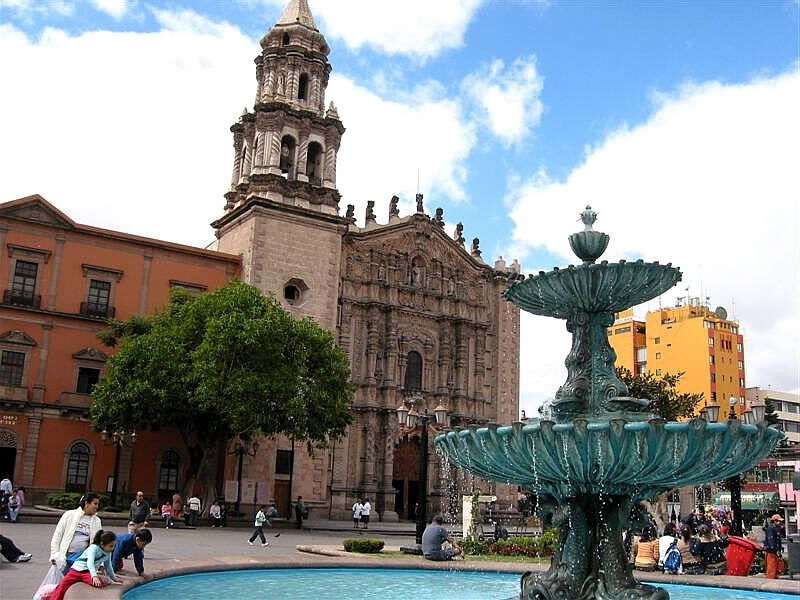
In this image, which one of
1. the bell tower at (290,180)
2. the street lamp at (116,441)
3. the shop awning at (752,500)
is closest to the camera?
the street lamp at (116,441)

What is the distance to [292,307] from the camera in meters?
32.9

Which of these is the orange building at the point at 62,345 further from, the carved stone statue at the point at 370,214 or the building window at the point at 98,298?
the carved stone statue at the point at 370,214

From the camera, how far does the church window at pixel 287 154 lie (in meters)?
35.5

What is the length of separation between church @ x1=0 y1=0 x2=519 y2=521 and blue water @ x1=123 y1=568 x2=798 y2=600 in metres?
11.9

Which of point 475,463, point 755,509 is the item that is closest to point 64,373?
point 475,463

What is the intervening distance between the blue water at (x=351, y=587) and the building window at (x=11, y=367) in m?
20.6

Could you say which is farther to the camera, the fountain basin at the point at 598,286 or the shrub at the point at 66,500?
the shrub at the point at 66,500

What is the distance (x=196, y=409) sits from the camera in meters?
25.4

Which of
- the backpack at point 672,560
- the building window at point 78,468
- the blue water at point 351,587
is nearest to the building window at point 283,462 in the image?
the building window at point 78,468

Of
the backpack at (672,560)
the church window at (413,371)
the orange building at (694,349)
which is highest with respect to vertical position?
the orange building at (694,349)

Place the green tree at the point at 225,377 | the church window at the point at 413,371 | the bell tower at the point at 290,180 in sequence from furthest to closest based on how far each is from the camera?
the church window at the point at 413,371 → the bell tower at the point at 290,180 → the green tree at the point at 225,377

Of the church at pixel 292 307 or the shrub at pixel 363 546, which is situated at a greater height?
the church at pixel 292 307

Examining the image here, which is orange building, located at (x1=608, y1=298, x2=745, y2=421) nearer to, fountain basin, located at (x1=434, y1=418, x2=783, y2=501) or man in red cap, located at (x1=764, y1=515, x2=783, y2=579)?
man in red cap, located at (x1=764, y1=515, x2=783, y2=579)

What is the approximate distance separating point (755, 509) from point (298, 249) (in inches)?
975
